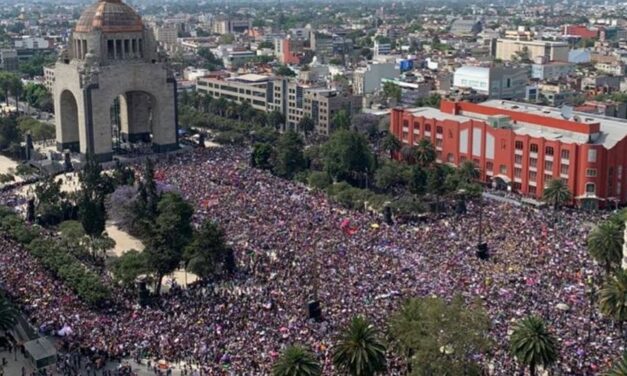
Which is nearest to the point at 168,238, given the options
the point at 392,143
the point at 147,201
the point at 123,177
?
the point at 147,201

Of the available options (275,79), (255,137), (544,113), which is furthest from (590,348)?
(275,79)

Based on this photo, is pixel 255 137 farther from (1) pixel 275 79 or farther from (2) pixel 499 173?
(2) pixel 499 173

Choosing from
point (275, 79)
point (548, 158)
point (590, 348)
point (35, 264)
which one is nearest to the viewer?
point (590, 348)

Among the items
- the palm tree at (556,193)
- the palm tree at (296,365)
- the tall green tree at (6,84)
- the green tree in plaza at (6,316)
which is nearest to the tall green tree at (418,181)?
the palm tree at (556,193)

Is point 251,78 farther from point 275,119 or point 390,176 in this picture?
point 390,176

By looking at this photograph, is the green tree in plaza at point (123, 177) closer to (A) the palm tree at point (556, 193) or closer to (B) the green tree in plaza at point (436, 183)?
(B) the green tree in plaza at point (436, 183)

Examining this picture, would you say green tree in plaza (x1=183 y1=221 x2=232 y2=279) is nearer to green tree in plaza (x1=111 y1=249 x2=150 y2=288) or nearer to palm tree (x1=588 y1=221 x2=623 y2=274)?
green tree in plaza (x1=111 y1=249 x2=150 y2=288)
